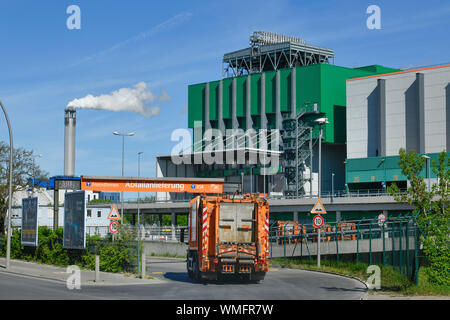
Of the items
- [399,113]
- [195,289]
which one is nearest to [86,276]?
[195,289]

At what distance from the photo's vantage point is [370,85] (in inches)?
3570

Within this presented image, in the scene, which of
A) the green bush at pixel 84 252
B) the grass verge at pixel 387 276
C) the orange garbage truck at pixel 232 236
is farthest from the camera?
the green bush at pixel 84 252

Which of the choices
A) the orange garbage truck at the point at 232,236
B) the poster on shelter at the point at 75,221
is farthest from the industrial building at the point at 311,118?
the orange garbage truck at the point at 232,236

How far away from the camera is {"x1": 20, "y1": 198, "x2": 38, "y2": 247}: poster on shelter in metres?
36.7

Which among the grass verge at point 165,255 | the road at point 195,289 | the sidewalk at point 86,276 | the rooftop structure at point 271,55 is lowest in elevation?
the grass verge at point 165,255

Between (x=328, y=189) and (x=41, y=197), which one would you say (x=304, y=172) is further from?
(x=41, y=197)

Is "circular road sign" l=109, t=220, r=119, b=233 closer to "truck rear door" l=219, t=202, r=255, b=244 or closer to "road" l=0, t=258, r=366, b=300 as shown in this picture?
"road" l=0, t=258, r=366, b=300

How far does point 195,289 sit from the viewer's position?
72.5ft

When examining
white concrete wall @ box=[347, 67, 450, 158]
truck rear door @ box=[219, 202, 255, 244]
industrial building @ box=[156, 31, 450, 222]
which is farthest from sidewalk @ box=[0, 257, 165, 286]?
white concrete wall @ box=[347, 67, 450, 158]

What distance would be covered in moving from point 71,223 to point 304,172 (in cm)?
6683

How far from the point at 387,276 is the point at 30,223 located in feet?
70.9

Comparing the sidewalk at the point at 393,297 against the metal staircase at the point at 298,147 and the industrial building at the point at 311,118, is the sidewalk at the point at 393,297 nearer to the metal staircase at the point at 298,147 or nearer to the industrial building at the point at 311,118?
the industrial building at the point at 311,118

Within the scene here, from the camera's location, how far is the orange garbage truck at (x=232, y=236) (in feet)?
77.7

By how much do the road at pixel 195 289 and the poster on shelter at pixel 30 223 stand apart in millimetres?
8965
